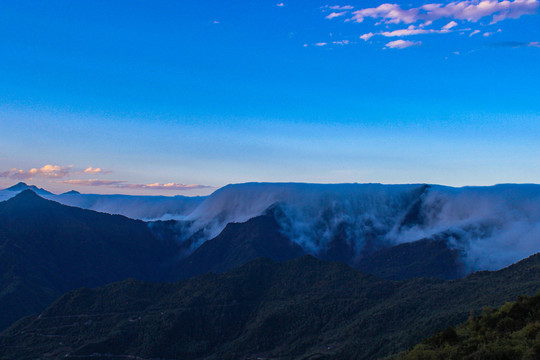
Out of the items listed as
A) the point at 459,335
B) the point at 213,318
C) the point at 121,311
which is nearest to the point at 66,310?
the point at 121,311

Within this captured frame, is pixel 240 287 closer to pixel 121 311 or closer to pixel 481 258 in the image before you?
pixel 121 311

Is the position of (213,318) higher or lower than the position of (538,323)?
lower

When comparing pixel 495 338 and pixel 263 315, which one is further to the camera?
pixel 263 315

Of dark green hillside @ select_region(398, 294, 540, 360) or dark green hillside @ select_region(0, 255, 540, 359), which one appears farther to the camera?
dark green hillside @ select_region(0, 255, 540, 359)

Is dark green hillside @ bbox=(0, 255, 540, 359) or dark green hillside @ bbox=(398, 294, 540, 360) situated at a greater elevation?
dark green hillside @ bbox=(398, 294, 540, 360)
